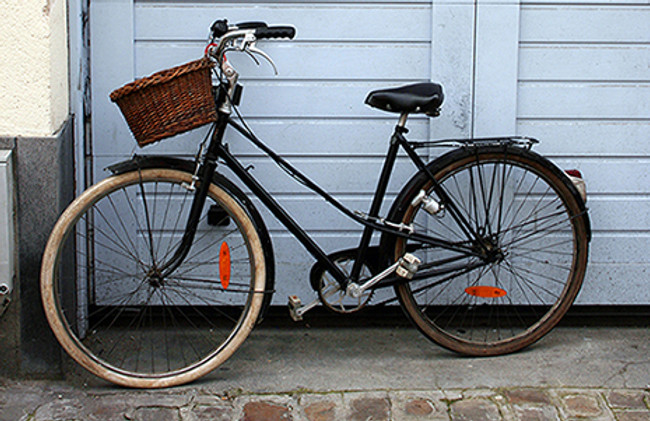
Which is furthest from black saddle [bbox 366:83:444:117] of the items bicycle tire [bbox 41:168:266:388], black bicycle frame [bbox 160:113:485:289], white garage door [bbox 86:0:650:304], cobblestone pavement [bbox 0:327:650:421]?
cobblestone pavement [bbox 0:327:650:421]

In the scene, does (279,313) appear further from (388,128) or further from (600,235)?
(600,235)

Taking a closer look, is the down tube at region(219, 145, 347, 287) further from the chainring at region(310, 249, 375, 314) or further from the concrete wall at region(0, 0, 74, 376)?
the concrete wall at region(0, 0, 74, 376)

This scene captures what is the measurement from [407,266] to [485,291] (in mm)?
634

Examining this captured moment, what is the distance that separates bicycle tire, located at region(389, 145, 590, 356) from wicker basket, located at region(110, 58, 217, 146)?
1.04 meters

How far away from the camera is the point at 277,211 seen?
12.8ft

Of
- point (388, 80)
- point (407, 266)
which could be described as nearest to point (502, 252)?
point (407, 266)

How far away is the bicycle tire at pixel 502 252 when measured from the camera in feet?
13.3

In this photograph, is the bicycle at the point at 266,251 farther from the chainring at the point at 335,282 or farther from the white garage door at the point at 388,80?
the white garage door at the point at 388,80

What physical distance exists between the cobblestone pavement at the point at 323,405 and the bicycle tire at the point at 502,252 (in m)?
0.48

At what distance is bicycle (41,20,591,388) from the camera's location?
12.3ft

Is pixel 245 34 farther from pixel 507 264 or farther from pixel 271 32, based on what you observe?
pixel 507 264

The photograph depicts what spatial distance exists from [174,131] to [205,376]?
1.14m

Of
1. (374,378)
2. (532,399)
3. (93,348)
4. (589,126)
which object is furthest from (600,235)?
(93,348)

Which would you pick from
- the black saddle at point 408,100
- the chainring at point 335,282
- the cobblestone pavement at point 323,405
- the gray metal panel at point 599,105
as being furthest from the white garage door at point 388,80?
the cobblestone pavement at point 323,405
